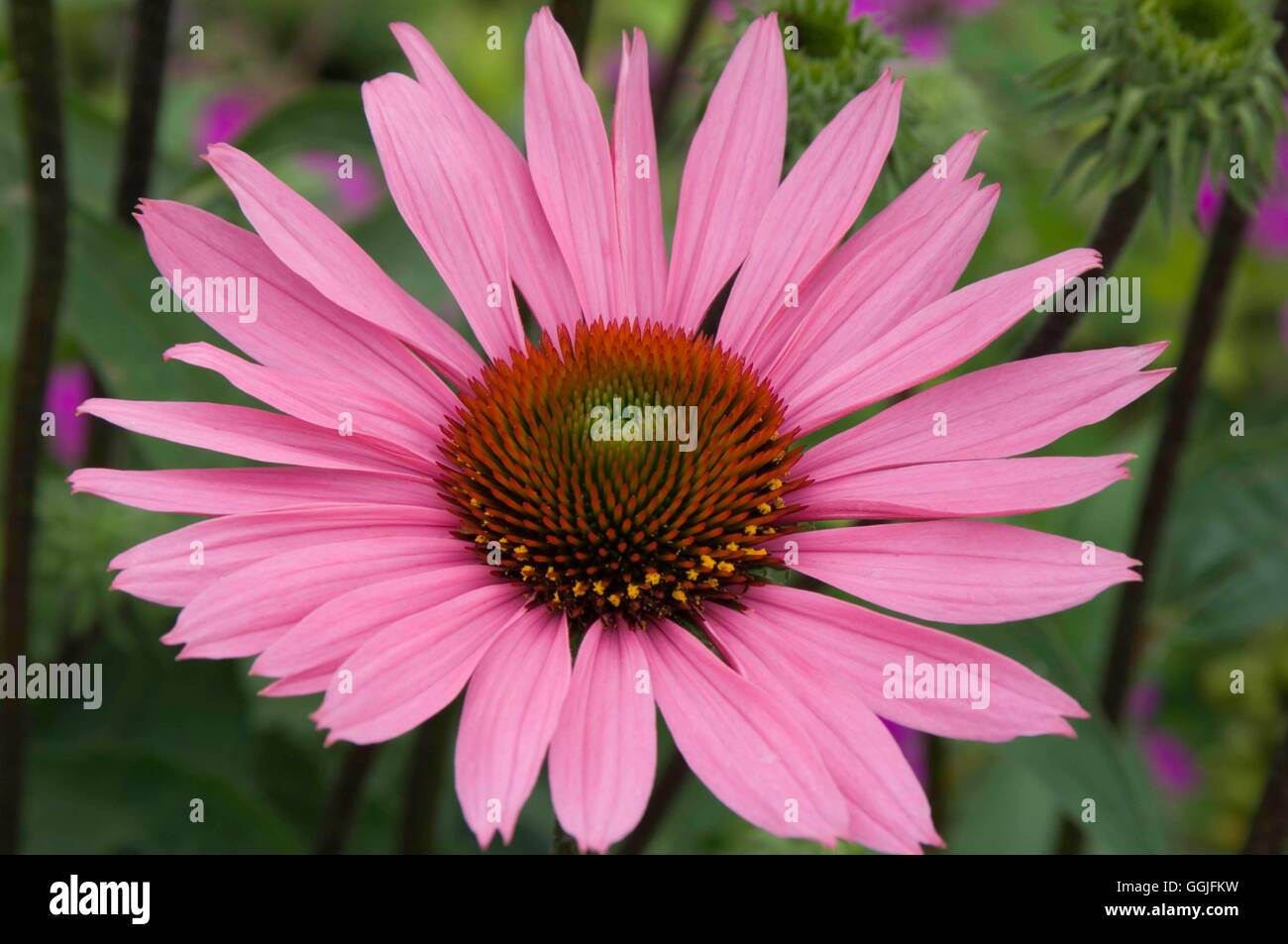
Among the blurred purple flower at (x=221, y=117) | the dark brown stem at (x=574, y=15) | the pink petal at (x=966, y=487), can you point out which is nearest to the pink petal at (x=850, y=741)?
the pink petal at (x=966, y=487)

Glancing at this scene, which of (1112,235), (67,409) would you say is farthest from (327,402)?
(67,409)

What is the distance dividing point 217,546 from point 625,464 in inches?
13.0

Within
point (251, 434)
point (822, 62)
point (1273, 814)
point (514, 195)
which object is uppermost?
point (822, 62)

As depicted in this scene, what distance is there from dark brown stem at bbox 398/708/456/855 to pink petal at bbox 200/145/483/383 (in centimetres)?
44

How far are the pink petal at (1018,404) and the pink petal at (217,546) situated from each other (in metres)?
A: 0.43

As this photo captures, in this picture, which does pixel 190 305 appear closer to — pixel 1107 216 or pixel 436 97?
pixel 436 97

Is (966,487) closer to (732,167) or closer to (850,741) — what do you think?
(850,741)

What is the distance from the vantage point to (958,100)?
1561 millimetres

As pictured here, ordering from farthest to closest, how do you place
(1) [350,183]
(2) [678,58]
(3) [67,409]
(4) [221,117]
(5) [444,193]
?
1. (1) [350,183]
2. (4) [221,117]
3. (3) [67,409]
4. (2) [678,58]
5. (5) [444,193]

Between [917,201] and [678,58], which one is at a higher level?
[678,58]

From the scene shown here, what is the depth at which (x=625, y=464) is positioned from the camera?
1.10 m

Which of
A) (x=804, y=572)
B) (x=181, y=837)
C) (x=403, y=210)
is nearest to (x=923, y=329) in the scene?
(x=804, y=572)

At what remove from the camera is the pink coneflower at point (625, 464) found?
35.0 inches

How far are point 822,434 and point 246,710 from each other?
0.97m
